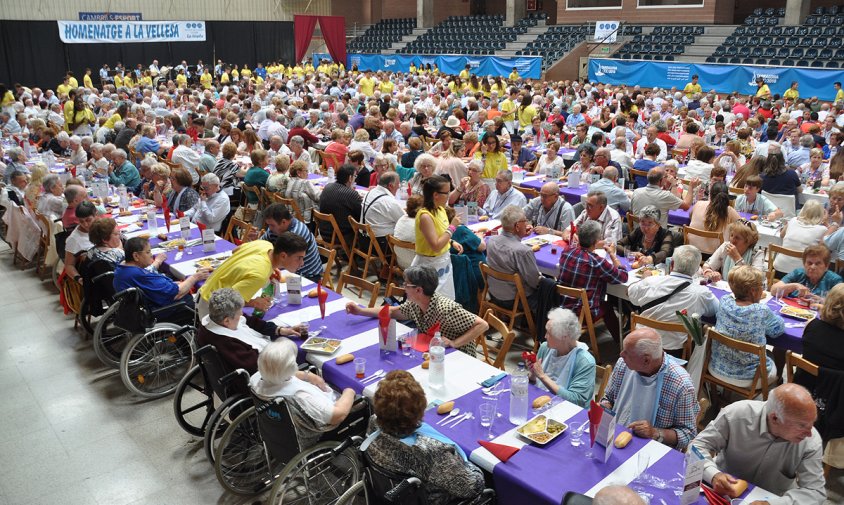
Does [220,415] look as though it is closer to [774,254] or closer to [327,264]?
[327,264]

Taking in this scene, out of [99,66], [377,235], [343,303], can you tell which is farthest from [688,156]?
[99,66]

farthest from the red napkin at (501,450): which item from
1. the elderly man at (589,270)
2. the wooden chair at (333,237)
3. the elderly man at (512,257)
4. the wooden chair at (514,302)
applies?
the wooden chair at (333,237)

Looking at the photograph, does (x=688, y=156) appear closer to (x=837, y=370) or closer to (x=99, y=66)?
(x=837, y=370)

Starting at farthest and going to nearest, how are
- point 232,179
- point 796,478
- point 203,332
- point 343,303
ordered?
point 232,179, point 343,303, point 203,332, point 796,478

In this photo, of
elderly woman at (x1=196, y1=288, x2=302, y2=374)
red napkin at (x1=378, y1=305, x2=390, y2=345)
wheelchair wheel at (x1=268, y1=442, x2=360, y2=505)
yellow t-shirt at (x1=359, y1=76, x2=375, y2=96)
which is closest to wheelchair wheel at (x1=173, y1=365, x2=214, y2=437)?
elderly woman at (x1=196, y1=288, x2=302, y2=374)

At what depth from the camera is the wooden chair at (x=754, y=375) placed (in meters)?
4.20

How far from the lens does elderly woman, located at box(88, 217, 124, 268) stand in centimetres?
566

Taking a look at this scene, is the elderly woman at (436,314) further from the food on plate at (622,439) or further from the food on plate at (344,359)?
the food on plate at (622,439)

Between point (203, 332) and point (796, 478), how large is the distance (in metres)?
3.39

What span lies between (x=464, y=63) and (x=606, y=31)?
584 cm

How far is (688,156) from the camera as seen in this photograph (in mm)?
11008

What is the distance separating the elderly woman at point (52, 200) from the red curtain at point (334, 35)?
27181 millimetres

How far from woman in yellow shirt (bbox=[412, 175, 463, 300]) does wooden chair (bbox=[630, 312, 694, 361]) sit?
70.8 inches

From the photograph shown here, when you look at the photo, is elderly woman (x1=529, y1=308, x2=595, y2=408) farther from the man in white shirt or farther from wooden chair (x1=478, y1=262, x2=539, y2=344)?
the man in white shirt
